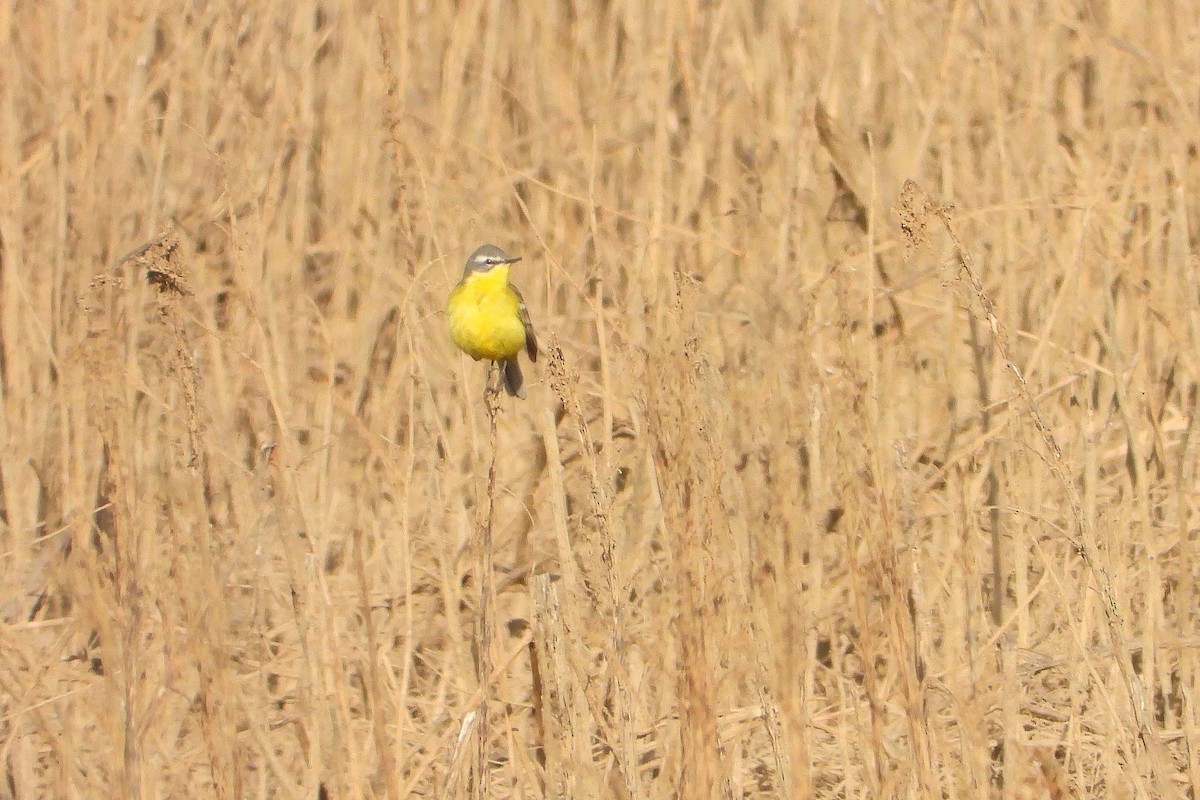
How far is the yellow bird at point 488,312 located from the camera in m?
3.64

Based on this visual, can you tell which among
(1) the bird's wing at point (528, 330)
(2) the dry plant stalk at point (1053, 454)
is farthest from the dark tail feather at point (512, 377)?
(2) the dry plant stalk at point (1053, 454)

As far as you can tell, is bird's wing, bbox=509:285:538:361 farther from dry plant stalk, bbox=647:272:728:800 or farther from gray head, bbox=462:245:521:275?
dry plant stalk, bbox=647:272:728:800

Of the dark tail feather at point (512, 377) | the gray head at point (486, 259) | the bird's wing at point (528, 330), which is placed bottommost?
the dark tail feather at point (512, 377)

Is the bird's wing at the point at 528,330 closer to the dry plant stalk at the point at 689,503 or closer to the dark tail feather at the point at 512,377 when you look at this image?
the dark tail feather at the point at 512,377

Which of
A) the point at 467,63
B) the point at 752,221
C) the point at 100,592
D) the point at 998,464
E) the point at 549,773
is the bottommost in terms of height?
the point at 549,773

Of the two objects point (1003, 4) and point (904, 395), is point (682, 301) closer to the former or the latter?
→ point (904, 395)

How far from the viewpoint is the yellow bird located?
11.9 ft

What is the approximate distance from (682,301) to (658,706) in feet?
4.74

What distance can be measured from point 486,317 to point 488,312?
2 centimetres

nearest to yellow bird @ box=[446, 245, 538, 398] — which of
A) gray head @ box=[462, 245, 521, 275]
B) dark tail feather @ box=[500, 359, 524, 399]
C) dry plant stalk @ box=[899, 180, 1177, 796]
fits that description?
gray head @ box=[462, 245, 521, 275]

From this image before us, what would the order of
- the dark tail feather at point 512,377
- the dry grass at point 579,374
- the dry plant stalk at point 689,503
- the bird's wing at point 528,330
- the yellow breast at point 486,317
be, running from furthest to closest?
the dark tail feather at point 512,377
the bird's wing at point 528,330
the yellow breast at point 486,317
the dry grass at point 579,374
the dry plant stalk at point 689,503

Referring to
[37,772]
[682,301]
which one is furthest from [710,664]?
[37,772]

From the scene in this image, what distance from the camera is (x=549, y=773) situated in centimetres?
235

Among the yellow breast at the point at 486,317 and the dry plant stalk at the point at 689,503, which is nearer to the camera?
the dry plant stalk at the point at 689,503
